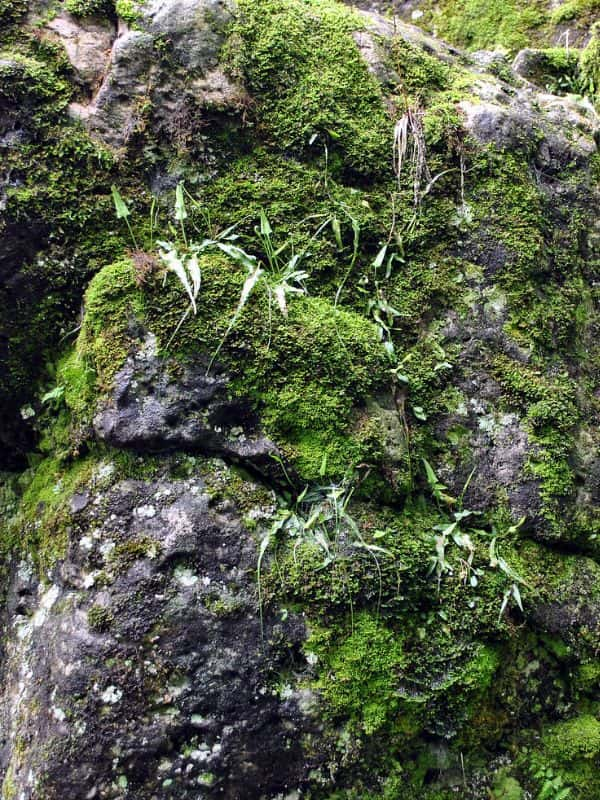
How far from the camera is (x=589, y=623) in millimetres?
3279

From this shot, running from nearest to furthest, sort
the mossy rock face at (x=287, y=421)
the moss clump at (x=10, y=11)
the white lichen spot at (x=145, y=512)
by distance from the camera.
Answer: the mossy rock face at (x=287, y=421)
the white lichen spot at (x=145, y=512)
the moss clump at (x=10, y=11)

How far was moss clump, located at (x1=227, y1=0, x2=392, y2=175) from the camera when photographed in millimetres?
3678

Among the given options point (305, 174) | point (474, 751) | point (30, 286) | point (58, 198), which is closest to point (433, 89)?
point (305, 174)

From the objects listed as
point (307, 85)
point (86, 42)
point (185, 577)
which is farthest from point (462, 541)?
point (86, 42)

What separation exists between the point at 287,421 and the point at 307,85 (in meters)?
2.08

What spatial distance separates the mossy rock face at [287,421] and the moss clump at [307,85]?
2 centimetres

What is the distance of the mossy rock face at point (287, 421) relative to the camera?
9.27 ft

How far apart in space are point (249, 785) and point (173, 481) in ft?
4.54

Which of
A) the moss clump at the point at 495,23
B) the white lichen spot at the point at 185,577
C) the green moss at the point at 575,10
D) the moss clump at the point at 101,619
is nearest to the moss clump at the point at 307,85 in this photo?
the moss clump at the point at 495,23

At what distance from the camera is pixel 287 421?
3.15 m

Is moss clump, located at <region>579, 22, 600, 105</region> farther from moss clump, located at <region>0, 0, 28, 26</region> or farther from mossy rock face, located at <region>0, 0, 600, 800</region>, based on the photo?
moss clump, located at <region>0, 0, 28, 26</region>

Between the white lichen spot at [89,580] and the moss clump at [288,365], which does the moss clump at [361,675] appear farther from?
the white lichen spot at [89,580]

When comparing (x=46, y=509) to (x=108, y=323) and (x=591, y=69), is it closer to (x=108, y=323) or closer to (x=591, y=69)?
(x=108, y=323)

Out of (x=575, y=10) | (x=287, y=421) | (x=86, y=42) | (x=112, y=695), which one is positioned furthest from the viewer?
(x=575, y=10)
